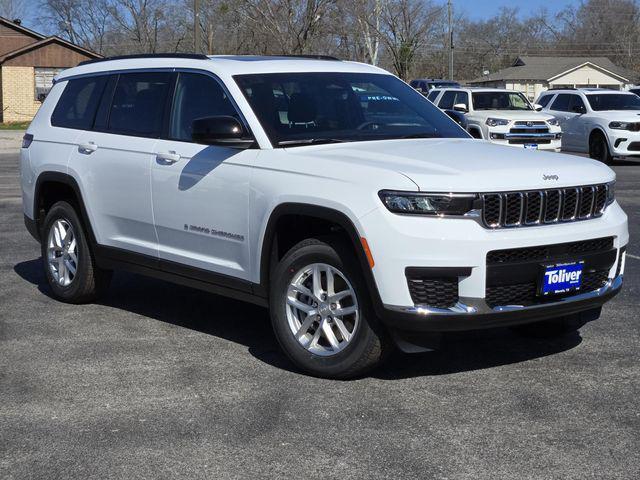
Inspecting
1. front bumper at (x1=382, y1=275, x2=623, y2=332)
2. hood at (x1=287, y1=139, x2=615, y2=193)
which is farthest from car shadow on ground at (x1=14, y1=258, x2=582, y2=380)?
hood at (x1=287, y1=139, x2=615, y2=193)

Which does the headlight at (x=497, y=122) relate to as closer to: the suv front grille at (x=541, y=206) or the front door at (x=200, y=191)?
the front door at (x=200, y=191)

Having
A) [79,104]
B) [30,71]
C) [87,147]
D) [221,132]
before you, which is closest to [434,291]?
[221,132]

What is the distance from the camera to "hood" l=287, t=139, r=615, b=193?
17.9ft

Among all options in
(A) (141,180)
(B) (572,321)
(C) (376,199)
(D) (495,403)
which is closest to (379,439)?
(D) (495,403)

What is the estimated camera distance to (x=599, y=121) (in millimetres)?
24453

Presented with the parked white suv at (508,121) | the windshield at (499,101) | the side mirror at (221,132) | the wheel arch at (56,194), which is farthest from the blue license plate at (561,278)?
the windshield at (499,101)

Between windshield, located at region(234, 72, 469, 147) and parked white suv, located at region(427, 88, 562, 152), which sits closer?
windshield, located at region(234, 72, 469, 147)

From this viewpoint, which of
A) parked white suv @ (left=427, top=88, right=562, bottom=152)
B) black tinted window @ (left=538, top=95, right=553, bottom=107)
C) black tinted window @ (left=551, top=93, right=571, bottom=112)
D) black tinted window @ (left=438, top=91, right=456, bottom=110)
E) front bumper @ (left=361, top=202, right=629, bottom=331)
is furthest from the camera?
black tinted window @ (left=538, top=95, right=553, bottom=107)

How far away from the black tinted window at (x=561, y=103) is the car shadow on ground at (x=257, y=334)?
1885 cm

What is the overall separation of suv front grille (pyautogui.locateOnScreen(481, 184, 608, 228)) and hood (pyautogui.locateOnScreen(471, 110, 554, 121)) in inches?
678

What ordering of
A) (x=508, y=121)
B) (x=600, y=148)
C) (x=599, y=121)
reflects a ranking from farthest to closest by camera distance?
(x=600, y=148), (x=599, y=121), (x=508, y=121)

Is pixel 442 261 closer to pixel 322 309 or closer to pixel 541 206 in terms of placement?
pixel 541 206

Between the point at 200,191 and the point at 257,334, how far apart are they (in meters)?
1.14

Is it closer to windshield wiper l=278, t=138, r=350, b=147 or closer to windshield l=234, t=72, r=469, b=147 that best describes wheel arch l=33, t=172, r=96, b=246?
windshield l=234, t=72, r=469, b=147
